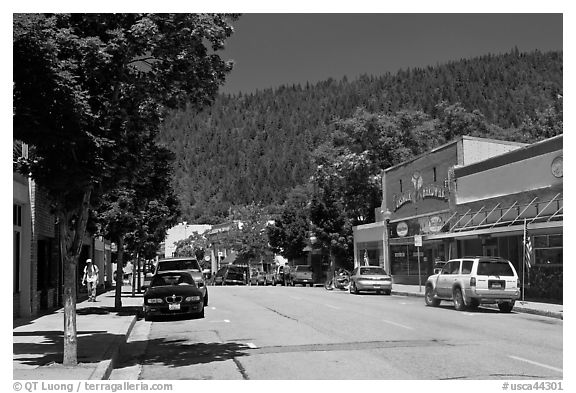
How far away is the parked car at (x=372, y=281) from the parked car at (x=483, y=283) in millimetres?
9954

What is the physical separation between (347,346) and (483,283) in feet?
34.1

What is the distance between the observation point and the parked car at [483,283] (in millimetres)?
22141

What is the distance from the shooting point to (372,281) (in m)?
34.1

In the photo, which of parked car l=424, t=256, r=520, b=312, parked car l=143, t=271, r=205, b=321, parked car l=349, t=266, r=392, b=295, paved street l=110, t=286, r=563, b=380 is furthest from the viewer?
parked car l=349, t=266, r=392, b=295

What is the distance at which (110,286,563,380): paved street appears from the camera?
10477 mm

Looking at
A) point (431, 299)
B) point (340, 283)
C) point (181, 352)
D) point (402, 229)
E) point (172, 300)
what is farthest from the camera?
point (340, 283)

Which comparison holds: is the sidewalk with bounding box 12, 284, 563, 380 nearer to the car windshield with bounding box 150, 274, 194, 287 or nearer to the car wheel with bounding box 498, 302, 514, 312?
the car wheel with bounding box 498, 302, 514, 312

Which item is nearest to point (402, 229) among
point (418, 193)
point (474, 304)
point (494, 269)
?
point (418, 193)

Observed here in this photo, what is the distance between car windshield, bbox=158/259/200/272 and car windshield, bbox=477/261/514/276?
11.3 meters

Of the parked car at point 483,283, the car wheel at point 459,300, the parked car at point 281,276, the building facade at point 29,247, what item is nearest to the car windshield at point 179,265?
the building facade at point 29,247

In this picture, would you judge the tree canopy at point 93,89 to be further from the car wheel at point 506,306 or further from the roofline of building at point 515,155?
the roofline of building at point 515,155

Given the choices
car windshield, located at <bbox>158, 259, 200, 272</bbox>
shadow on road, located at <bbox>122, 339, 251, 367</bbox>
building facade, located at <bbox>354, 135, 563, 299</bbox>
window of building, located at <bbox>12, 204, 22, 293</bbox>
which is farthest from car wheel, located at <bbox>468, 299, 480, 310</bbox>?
window of building, located at <bbox>12, 204, 22, 293</bbox>

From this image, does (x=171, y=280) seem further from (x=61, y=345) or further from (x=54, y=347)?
(x=54, y=347)

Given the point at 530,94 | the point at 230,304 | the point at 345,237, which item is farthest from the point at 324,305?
the point at 530,94
